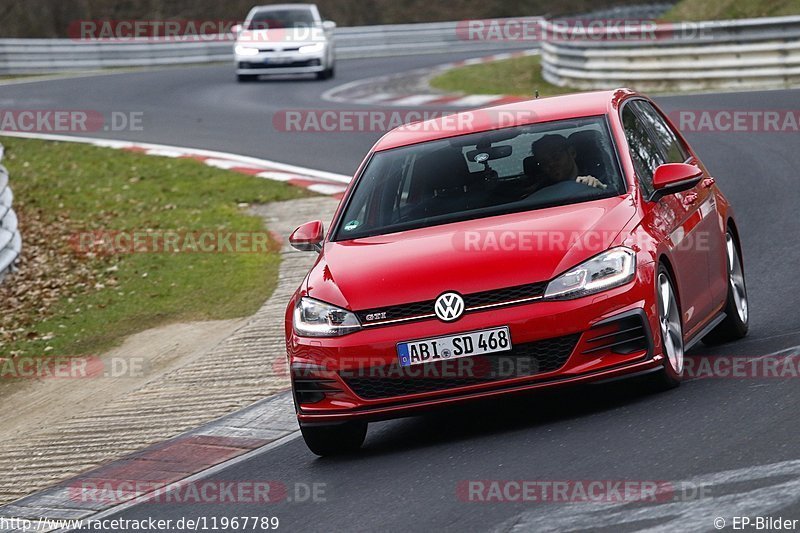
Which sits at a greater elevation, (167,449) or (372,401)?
(372,401)

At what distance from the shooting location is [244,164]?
18953mm

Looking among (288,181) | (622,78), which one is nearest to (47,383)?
(288,181)

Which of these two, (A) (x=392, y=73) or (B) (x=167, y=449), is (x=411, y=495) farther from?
(A) (x=392, y=73)

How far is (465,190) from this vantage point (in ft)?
25.9

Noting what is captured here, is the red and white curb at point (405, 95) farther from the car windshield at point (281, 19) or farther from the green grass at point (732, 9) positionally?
the green grass at point (732, 9)

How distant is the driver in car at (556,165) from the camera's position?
7.77 metres

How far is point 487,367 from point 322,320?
0.87 meters

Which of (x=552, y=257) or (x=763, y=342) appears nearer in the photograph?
(x=552, y=257)

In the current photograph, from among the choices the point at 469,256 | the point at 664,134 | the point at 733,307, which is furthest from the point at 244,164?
the point at 469,256

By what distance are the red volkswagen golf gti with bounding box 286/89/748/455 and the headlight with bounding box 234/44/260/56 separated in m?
23.3

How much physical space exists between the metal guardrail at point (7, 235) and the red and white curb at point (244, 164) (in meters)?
3.43

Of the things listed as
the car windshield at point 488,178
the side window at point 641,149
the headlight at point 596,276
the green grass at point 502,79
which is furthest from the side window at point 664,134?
→ the green grass at point 502,79

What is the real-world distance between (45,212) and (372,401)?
11040 millimetres

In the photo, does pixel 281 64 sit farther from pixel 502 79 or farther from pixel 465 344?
pixel 465 344
